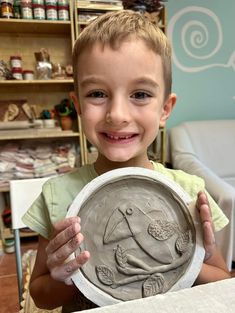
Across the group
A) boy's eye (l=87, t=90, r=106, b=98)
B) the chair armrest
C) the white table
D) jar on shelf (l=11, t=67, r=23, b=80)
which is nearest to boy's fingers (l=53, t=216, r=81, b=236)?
the white table

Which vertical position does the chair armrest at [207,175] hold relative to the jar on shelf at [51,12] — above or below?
below

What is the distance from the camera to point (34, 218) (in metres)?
0.62

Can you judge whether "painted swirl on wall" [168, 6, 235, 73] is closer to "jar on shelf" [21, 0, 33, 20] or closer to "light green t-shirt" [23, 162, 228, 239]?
"jar on shelf" [21, 0, 33, 20]

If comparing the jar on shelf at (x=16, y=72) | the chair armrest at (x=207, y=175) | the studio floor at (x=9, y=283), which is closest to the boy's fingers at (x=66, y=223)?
the chair armrest at (x=207, y=175)

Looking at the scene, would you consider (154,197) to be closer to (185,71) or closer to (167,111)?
(167,111)

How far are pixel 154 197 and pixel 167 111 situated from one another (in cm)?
24

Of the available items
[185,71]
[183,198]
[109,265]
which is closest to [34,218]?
[109,265]

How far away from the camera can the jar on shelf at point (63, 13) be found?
185 centimetres

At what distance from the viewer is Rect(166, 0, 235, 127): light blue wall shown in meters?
2.33

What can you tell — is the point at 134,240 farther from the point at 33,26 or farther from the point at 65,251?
the point at 33,26

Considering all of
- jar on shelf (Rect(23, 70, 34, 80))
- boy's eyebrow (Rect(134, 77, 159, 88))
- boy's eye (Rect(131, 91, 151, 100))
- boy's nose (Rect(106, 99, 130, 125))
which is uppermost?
boy's eyebrow (Rect(134, 77, 159, 88))

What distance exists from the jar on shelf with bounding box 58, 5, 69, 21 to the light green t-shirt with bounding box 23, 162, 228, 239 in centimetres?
157

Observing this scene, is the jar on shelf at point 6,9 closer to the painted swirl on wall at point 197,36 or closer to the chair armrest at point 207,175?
the painted swirl on wall at point 197,36

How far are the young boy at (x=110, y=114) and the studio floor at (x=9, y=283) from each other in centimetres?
106
